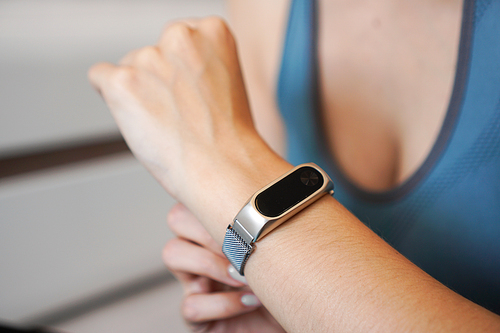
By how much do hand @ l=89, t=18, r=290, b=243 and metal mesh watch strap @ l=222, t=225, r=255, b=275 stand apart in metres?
0.03

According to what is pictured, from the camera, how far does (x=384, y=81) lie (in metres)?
0.53

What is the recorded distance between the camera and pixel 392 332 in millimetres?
245

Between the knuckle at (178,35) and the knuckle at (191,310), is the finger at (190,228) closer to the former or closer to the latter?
the knuckle at (191,310)

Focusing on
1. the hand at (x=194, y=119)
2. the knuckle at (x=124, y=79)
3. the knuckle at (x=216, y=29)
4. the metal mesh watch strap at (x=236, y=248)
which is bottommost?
the metal mesh watch strap at (x=236, y=248)

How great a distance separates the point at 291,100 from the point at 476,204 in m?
0.39

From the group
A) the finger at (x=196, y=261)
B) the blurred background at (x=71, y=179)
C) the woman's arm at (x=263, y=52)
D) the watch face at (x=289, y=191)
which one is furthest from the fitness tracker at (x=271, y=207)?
the blurred background at (x=71, y=179)

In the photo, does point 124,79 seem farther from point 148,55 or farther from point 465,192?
point 465,192

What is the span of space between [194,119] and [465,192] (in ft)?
1.35

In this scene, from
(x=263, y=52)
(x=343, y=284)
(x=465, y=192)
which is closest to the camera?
(x=343, y=284)

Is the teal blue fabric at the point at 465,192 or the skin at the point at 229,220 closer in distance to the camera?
the skin at the point at 229,220

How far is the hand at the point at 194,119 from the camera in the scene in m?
0.39

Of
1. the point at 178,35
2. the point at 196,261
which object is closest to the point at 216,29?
the point at 178,35

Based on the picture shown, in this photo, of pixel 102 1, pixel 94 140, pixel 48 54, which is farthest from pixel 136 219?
pixel 102 1

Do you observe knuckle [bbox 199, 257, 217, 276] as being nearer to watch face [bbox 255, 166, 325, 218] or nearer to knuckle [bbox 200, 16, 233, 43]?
watch face [bbox 255, 166, 325, 218]
